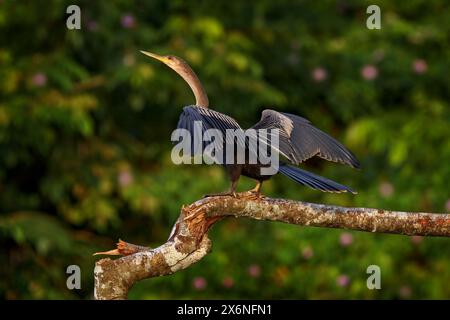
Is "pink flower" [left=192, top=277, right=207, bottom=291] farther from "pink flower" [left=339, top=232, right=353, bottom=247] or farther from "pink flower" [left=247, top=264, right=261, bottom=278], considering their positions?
"pink flower" [left=339, top=232, right=353, bottom=247]

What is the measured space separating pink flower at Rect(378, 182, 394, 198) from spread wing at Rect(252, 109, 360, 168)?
271 centimetres

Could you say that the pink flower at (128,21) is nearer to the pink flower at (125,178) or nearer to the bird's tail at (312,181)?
the pink flower at (125,178)

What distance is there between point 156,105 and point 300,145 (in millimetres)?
3481

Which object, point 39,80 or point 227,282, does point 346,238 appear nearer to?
point 227,282

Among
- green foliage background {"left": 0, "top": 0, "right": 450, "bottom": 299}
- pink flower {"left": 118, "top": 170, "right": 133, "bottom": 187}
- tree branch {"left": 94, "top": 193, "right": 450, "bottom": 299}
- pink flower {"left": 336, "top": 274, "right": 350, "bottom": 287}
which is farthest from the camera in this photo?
pink flower {"left": 118, "top": 170, "right": 133, "bottom": 187}

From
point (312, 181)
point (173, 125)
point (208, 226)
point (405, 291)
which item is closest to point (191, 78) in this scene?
point (312, 181)

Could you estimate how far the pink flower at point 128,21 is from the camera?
270 inches

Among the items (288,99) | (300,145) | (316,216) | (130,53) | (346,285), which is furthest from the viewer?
(288,99)

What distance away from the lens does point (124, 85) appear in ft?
22.6

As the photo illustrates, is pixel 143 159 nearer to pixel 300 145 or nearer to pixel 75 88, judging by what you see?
pixel 75 88

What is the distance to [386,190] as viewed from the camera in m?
6.55

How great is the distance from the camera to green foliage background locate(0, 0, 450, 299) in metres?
6.30

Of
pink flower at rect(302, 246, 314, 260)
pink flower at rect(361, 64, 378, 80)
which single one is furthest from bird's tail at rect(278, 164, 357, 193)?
pink flower at rect(361, 64, 378, 80)
